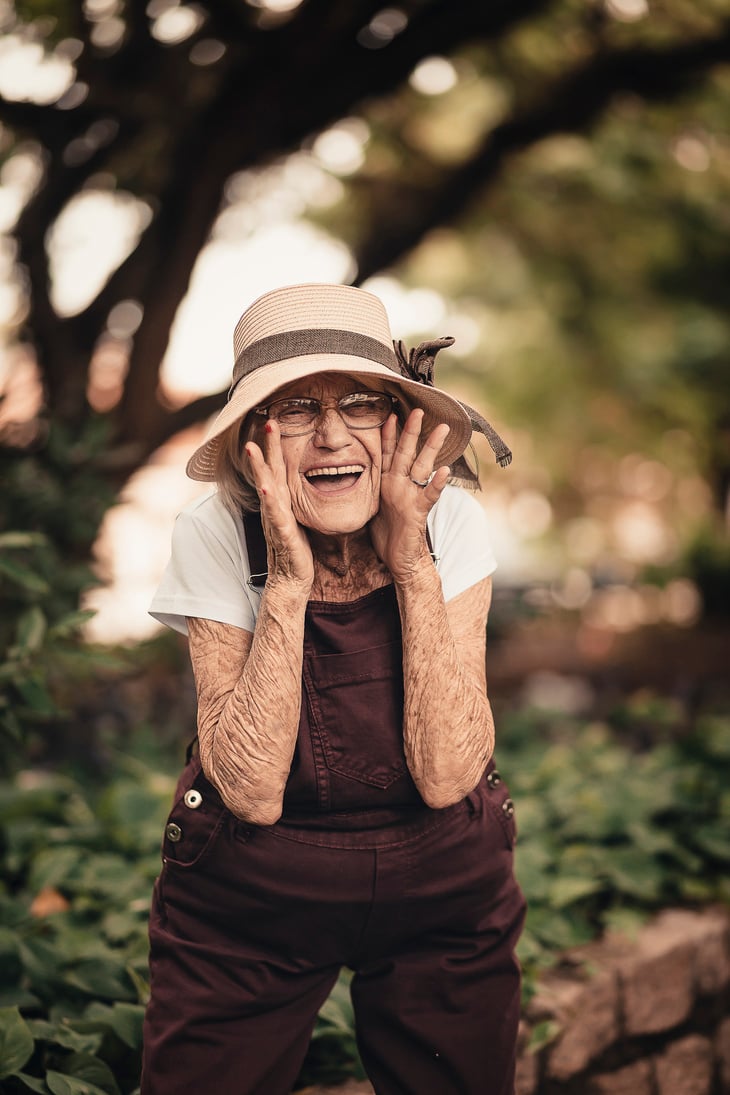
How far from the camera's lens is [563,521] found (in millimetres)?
18359

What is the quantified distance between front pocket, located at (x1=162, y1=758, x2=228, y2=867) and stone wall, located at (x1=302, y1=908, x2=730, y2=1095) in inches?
53.2

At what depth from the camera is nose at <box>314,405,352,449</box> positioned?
6.11ft

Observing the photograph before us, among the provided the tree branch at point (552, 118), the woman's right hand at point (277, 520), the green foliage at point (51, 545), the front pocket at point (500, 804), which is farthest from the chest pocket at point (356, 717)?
the tree branch at point (552, 118)

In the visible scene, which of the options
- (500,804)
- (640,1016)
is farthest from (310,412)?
(640,1016)

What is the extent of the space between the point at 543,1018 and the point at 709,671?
5.85m

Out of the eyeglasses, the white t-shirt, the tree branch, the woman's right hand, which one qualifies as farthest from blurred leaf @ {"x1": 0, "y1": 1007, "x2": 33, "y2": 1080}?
the tree branch

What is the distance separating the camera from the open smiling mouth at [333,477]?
1.87 meters

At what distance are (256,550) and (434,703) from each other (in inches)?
19.0

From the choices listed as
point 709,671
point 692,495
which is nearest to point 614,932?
point 709,671

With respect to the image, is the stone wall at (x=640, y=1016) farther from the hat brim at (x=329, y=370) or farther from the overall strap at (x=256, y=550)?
the hat brim at (x=329, y=370)

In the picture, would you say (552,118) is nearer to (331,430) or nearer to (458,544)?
(458,544)

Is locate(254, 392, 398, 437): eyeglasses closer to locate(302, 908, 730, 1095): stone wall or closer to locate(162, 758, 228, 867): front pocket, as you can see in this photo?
locate(162, 758, 228, 867): front pocket

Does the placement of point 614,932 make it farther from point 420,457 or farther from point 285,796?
point 420,457

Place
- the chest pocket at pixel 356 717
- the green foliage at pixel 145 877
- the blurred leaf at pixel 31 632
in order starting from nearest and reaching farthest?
the chest pocket at pixel 356 717
the green foliage at pixel 145 877
the blurred leaf at pixel 31 632
